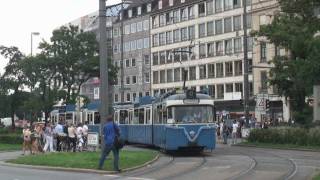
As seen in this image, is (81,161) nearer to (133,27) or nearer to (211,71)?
(211,71)

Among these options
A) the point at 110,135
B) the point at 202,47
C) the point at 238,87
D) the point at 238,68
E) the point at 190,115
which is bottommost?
the point at 110,135

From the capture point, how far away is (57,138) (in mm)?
37969

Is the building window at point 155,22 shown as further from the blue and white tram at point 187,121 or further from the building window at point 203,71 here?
the blue and white tram at point 187,121

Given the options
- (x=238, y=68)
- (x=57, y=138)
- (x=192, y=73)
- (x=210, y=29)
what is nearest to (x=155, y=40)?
(x=192, y=73)

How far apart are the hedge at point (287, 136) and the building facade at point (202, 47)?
49.2 m

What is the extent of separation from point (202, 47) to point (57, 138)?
234 feet

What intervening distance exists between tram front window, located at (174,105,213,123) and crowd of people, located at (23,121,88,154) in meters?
6.79

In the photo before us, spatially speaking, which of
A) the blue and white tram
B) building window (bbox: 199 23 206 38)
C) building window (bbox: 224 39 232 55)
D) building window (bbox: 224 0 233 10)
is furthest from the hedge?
building window (bbox: 199 23 206 38)

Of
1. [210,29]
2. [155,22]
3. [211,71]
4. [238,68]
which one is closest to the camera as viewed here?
[238,68]

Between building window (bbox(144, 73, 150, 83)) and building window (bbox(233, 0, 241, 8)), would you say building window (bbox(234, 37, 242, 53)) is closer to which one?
building window (bbox(233, 0, 241, 8))

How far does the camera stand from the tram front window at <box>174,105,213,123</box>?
3262 cm

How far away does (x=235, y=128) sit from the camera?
49.2 metres

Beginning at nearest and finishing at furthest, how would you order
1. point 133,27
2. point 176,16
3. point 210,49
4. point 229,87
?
1. point 229,87
2. point 210,49
3. point 176,16
4. point 133,27

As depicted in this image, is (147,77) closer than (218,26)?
No
